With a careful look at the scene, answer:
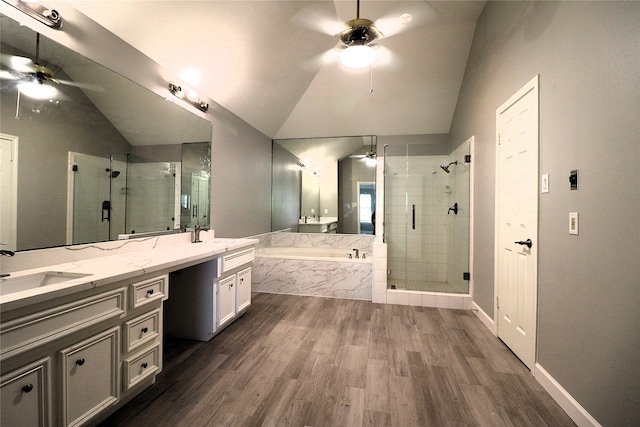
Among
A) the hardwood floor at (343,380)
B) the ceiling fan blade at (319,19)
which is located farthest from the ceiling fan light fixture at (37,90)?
the ceiling fan blade at (319,19)

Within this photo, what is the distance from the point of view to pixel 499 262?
2510 mm

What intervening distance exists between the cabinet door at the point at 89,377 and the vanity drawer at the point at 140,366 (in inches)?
2.6

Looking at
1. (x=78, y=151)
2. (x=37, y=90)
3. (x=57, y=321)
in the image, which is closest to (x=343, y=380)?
(x=57, y=321)

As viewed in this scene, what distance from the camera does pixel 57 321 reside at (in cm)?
115

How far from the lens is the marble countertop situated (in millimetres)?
1057

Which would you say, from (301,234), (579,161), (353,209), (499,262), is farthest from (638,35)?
(301,234)

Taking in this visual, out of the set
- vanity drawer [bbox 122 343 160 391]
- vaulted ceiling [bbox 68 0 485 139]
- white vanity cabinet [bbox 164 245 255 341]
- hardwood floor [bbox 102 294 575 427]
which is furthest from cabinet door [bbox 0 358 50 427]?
vaulted ceiling [bbox 68 0 485 139]

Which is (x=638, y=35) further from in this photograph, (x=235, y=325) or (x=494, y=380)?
(x=235, y=325)

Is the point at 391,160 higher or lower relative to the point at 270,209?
higher

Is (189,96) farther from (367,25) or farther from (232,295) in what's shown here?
(232,295)

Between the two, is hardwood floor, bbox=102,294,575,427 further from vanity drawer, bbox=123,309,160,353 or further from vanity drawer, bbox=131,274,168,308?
vanity drawer, bbox=131,274,168,308

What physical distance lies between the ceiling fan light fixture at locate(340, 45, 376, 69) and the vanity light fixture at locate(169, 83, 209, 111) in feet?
4.93

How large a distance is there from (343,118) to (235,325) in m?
3.21

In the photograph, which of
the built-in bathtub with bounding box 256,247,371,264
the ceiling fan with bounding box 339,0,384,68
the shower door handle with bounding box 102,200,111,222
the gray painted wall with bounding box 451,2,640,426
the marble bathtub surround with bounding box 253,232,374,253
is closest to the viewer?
the gray painted wall with bounding box 451,2,640,426
